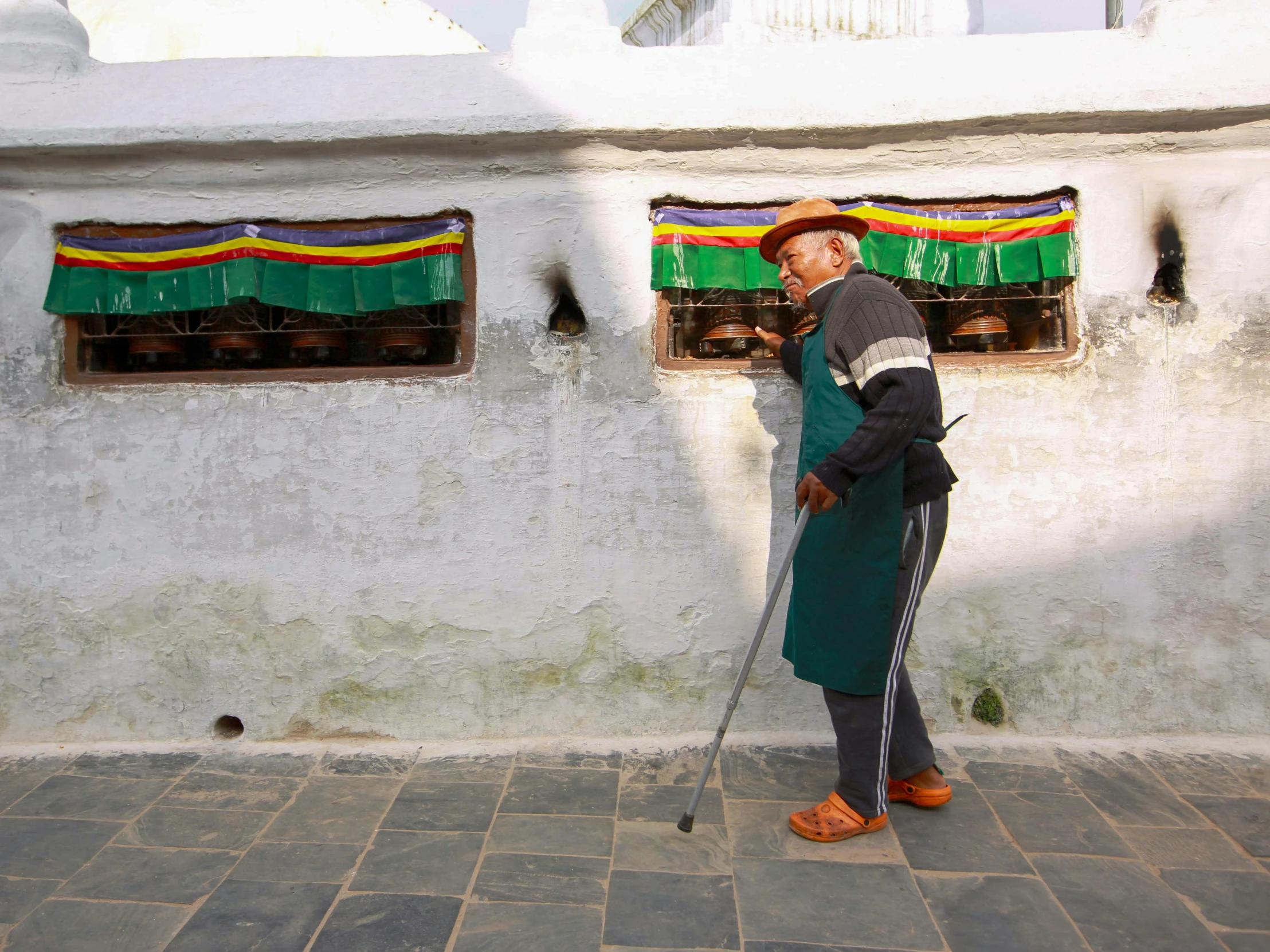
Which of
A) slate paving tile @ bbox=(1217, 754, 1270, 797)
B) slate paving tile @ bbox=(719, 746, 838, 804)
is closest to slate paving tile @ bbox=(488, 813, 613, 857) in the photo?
slate paving tile @ bbox=(719, 746, 838, 804)

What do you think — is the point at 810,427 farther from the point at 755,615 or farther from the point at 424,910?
the point at 424,910

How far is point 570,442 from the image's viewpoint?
3.56 metres

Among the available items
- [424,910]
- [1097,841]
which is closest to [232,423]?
[424,910]

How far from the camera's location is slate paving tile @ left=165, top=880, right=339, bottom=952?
2252 millimetres

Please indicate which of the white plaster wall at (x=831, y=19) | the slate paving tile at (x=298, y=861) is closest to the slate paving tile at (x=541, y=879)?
the slate paving tile at (x=298, y=861)

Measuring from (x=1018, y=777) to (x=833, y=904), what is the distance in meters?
1.18

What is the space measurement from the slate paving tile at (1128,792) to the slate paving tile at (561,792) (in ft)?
5.60

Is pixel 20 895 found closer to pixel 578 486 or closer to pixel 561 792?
pixel 561 792

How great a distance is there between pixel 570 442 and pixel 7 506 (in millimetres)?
2397

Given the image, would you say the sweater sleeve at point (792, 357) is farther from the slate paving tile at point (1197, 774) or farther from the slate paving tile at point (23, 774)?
the slate paving tile at point (23, 774)

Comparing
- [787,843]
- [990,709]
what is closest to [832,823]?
[787,843]

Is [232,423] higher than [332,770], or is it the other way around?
[232,423]

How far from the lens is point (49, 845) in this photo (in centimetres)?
277

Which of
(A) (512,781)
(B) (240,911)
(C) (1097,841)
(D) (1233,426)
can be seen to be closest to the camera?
(B) (240,911)
